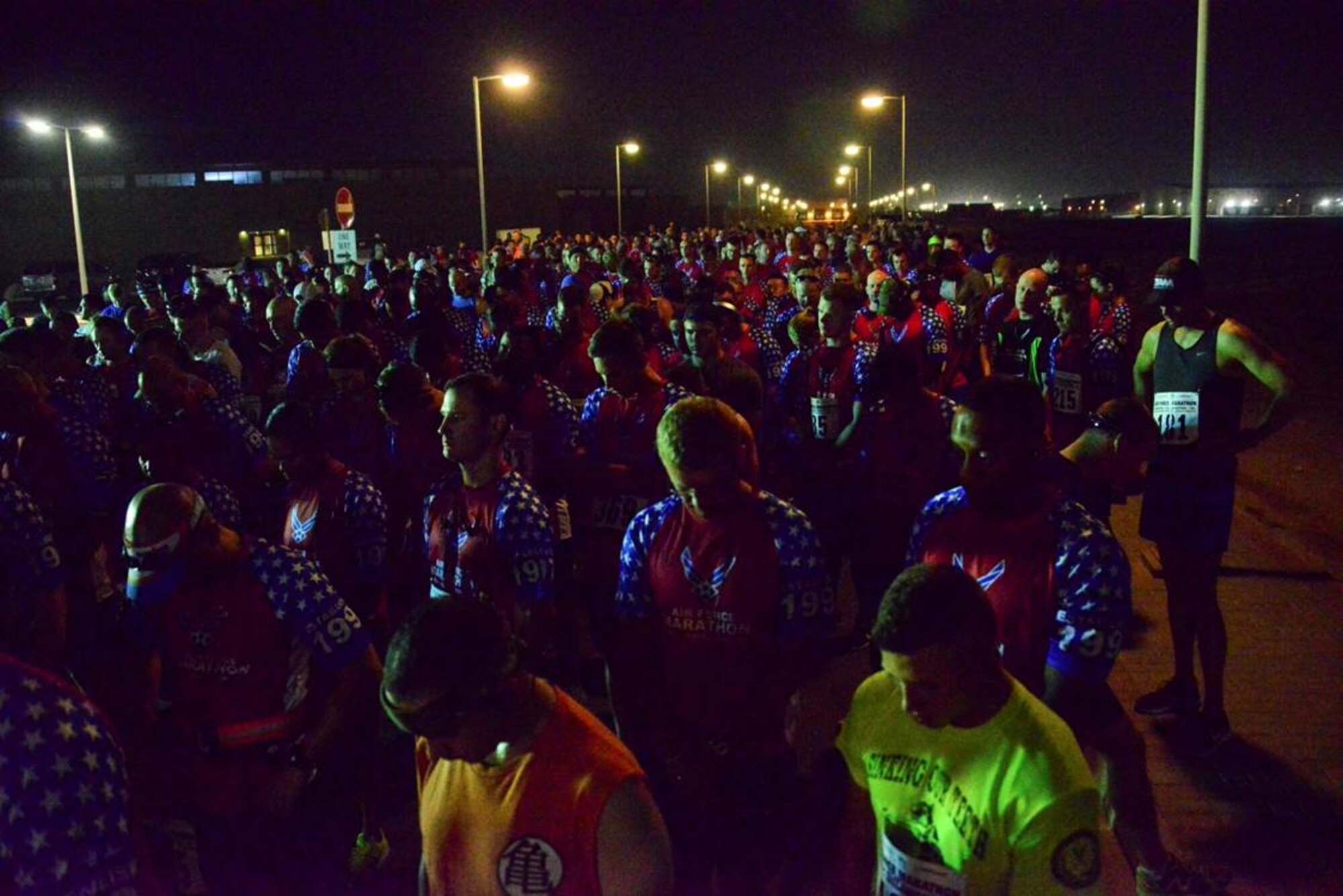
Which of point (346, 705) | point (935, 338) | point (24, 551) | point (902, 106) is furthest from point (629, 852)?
point (902, 106)

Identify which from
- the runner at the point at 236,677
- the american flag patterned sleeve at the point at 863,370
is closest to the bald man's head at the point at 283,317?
the american flag patterned sleeve at the point at 863,370

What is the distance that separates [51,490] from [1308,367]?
20.3m

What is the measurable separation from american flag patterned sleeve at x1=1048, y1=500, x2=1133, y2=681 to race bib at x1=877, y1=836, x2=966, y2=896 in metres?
0.86

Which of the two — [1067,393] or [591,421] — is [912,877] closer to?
[591,421]

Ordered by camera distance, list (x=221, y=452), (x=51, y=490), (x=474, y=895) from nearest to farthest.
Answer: (x=474, y=895) → (x=51, y=490) → (x=221, y=452)

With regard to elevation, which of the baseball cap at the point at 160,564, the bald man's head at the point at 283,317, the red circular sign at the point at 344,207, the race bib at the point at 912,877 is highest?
the red circular sign at the point at 344,207

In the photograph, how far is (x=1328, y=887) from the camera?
4.37 meters

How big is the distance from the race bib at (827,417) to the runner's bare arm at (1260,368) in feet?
8.86

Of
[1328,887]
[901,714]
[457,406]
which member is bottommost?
[1328,887]

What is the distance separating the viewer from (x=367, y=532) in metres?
4.75

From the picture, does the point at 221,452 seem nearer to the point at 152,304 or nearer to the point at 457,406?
the point at 457,406

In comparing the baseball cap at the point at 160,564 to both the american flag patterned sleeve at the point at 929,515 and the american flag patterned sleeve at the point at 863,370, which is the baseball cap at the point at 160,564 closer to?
the american flag patterned sleeve at the point at 929,515

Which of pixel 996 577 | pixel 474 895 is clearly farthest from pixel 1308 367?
pixel 474 895

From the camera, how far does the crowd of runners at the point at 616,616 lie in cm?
A: 239
